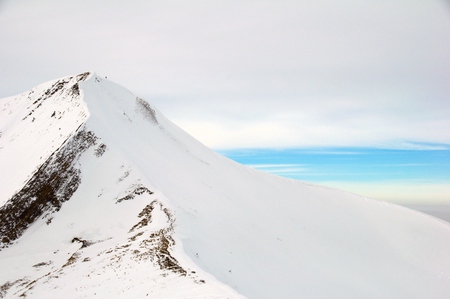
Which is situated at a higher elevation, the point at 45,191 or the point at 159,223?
the point at 159,223

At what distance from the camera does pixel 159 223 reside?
18.4 metres

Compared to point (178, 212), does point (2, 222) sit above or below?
below

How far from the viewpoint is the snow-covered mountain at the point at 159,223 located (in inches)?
598

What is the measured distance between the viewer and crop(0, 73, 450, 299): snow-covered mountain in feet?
49.8

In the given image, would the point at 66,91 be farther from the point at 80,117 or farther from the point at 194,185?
the point at 194,185

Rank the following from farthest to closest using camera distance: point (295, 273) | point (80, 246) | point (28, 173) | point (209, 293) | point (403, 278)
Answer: point (403, 278) → point (28, 173) → point (295, 273) → point (80, 246) → point (209, 293)

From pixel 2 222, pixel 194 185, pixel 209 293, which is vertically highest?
pixel 194 185

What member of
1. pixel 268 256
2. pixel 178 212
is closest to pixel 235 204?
pixel 268 256

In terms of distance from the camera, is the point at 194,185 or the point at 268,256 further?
the point at 194,185

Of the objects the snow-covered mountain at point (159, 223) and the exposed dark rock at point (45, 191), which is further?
the exposed dark rock at point (45, 191)

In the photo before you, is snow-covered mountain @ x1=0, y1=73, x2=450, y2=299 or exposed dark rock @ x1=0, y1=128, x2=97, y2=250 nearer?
snow-covered mountain @ x1=0, y1=73, x2=450, y2=299

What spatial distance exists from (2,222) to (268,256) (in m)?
18.0

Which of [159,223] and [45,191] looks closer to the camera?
[159,223]

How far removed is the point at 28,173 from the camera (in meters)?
25.2
